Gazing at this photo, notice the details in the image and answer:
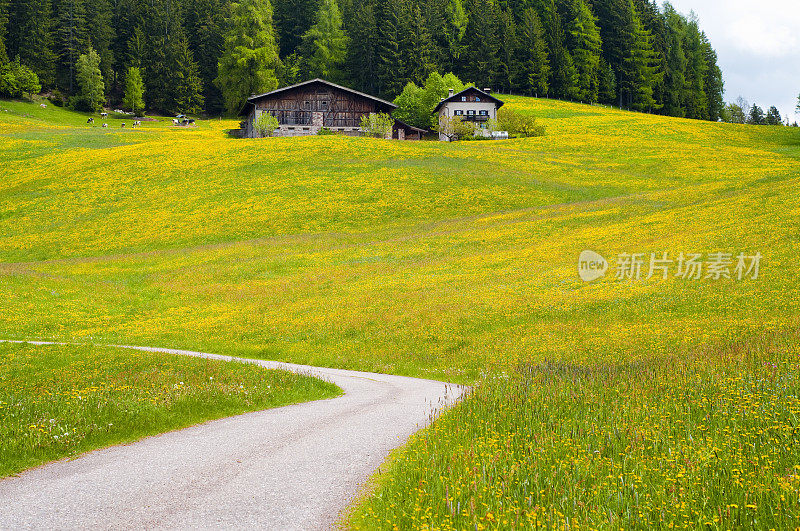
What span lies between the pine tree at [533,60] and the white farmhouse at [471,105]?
4168 centimetres

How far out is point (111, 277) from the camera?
135 ft

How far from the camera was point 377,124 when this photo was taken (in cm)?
10000

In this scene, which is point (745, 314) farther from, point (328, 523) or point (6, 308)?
point (6, 308)

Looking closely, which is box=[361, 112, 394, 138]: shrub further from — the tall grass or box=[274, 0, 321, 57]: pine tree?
box=[274, 0, 321, 57]: pine tree

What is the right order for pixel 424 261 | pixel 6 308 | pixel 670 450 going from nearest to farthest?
1. pixel 670 450
2. pixel 6 308
3. pixel 424 261

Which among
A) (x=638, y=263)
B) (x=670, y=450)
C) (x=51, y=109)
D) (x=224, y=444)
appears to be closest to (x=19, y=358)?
(x=224, y=444)

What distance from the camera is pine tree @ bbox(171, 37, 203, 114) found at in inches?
5522

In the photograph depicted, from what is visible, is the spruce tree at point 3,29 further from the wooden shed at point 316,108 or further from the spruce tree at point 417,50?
the spruce tree at point 417,50

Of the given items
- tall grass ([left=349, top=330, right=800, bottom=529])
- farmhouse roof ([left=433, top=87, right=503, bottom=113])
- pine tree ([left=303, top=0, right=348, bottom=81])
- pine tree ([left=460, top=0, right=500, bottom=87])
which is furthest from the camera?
pine tree ([left=303, top=0, right=348, bottom=81])

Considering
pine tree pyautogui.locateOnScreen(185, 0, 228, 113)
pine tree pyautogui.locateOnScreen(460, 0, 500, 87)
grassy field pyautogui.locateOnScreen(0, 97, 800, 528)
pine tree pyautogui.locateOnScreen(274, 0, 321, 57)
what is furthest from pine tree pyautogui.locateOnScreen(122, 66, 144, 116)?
pine tree pyautogui.locateOnScreen(460, 0, 500, 87)

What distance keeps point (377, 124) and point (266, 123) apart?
18646 mm

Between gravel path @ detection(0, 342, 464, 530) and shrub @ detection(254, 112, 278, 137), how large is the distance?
300ft

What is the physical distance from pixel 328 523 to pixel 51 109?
148375mm

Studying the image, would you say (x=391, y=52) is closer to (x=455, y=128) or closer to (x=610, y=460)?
(x=455, y=128)
